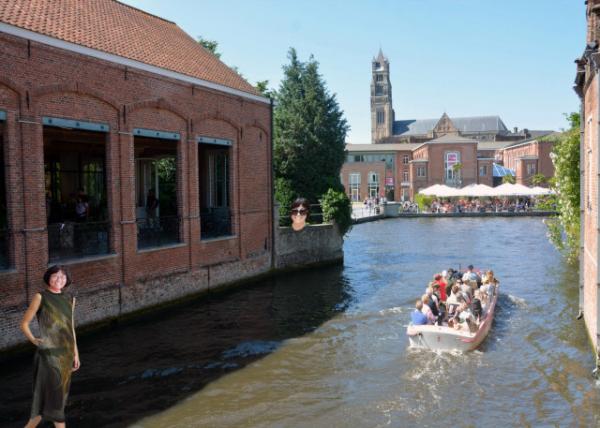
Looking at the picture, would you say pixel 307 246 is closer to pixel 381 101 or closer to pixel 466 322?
pixel 466 322

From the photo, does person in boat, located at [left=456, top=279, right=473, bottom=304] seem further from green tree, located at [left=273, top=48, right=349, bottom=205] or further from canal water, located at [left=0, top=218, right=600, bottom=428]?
green tree, located at [left=273, top=48, right=349, bottom=205]

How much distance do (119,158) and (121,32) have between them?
4618 millimetres

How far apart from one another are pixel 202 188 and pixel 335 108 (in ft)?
41.6

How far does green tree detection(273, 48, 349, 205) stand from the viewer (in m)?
31.0

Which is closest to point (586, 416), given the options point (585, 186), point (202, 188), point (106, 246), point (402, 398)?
point (402, 398)

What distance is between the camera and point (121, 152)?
16141 mm

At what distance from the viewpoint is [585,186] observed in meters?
13.8

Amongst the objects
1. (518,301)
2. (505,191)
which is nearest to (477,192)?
(505,191)

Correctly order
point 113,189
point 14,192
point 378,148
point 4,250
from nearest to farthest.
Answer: point 14,192 → point 4,250 → point 113,189 → point 378,148

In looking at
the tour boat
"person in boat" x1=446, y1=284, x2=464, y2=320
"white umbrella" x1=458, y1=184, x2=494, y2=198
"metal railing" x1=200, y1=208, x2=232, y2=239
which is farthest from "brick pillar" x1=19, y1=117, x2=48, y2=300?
"white umbrella" x1=458, y1=184, x2=494, y2=198

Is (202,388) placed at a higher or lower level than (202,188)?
lower

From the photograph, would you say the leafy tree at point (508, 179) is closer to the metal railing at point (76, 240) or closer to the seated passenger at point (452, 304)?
the seated passenger at point (452, 304)

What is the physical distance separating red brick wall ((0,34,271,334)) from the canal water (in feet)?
5.27

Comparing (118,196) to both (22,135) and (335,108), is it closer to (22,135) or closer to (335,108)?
(22,135)
